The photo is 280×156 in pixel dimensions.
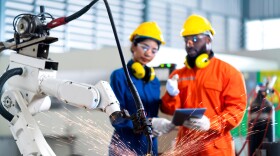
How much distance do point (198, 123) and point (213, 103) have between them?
8.4 inches

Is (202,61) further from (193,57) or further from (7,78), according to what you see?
(7,78)

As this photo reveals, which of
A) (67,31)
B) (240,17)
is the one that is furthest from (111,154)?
(240,17)

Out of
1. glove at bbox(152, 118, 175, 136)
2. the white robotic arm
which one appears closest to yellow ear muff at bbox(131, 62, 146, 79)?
glove at bbox(152, 118, 175, 136)

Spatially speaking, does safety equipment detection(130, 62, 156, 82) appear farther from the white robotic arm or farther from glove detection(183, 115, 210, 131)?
the white robotic arm

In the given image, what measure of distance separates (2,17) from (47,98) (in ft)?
14.9

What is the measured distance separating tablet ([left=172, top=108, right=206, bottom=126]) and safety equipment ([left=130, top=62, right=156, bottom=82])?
37cm

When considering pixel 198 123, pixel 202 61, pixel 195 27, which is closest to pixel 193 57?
pixel 202 61

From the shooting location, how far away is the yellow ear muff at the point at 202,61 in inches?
105

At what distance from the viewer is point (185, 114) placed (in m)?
2.40

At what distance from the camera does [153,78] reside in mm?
2768

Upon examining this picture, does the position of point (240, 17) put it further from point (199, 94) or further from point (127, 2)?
point (199, 94)

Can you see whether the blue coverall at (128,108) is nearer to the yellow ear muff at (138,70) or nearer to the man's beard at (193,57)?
the yellow ear muff at (138,70)

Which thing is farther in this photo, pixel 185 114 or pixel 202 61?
pixel 202 61

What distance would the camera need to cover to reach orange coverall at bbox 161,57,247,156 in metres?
2.55
